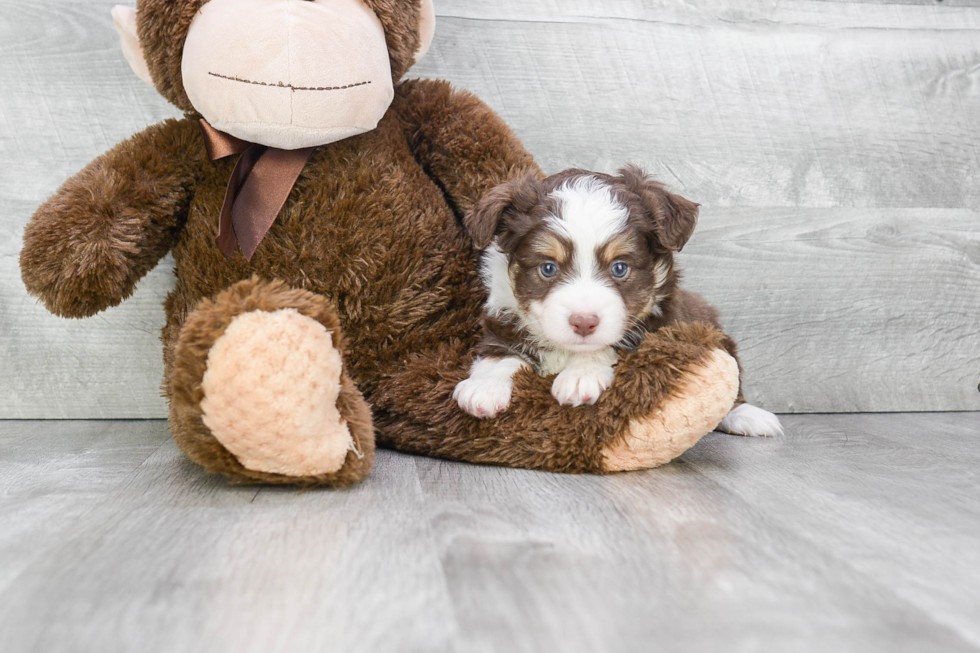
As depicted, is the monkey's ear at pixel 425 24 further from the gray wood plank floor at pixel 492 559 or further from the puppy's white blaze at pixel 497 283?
the gray wood plank floor at pixel 492 559

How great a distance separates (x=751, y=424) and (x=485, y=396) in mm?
852

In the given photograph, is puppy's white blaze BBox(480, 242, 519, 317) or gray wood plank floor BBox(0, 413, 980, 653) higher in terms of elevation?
puppy's white blaze BBox(480, 242, 519, 317)

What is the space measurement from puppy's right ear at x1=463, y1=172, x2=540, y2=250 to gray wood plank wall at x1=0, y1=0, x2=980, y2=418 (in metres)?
0.66

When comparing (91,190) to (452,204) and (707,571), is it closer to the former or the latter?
(452,204)

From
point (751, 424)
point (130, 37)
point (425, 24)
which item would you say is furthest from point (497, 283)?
point (130, 37)

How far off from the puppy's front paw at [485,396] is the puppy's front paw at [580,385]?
0.35 feet

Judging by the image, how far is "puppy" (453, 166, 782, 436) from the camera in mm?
1677

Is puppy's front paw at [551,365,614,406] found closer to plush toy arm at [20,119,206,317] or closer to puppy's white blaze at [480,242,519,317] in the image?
puppy's white blaze at [480,242,519,317]

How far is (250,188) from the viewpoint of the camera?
181 cm

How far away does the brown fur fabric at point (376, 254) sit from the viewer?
1673mm

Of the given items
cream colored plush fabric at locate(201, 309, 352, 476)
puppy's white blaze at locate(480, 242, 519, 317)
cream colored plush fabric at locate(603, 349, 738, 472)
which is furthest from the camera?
puppy's white blaze at locate(480, 242, 519, 317)

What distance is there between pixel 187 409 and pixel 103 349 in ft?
3.44

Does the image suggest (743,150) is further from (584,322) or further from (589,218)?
(584,322)

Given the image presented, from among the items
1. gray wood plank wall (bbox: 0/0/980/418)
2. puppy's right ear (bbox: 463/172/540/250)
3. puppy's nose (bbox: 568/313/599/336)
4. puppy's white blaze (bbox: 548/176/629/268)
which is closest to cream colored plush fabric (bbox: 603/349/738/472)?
puppy's nose (bbox: 568/313/599/336)
